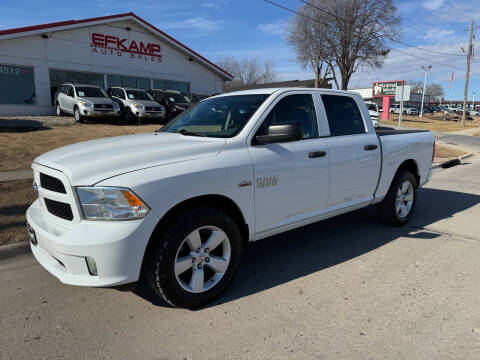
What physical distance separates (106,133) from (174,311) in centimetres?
1194

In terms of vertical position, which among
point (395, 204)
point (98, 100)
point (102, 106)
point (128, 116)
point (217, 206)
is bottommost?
point (395, 204)

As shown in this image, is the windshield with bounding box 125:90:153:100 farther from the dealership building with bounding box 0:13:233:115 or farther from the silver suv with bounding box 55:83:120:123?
the dealership building with bounding box 0:13:233:115

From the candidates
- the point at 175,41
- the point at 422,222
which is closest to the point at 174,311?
the point at 422,222

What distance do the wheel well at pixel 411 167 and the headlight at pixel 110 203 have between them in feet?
13.0

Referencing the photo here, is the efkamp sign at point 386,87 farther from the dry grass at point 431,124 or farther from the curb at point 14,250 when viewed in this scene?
the curb at point 14,250

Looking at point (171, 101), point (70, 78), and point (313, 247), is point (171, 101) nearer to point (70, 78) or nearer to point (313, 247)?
point (70, 78)

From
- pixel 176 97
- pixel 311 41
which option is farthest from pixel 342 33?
pixel 176 97

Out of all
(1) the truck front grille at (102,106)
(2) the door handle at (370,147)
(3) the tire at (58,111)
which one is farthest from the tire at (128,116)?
(2) the door handle at (370,147)

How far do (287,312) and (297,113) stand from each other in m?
2.01

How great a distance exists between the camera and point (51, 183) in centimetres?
284

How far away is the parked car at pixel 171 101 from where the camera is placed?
61.9 feet

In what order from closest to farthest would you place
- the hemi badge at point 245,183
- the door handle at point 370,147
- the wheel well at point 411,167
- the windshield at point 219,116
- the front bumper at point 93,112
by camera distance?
1. the hemi badge at point 245,183
2. the windshield at point 219,116
3. the door handle at point 370,147
4. the wheel well at point 411,167
5. the front bumper at point 93,112

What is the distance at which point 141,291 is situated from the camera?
3.32 metres

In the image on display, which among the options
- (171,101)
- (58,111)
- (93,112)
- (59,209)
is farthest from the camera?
(171,101)
